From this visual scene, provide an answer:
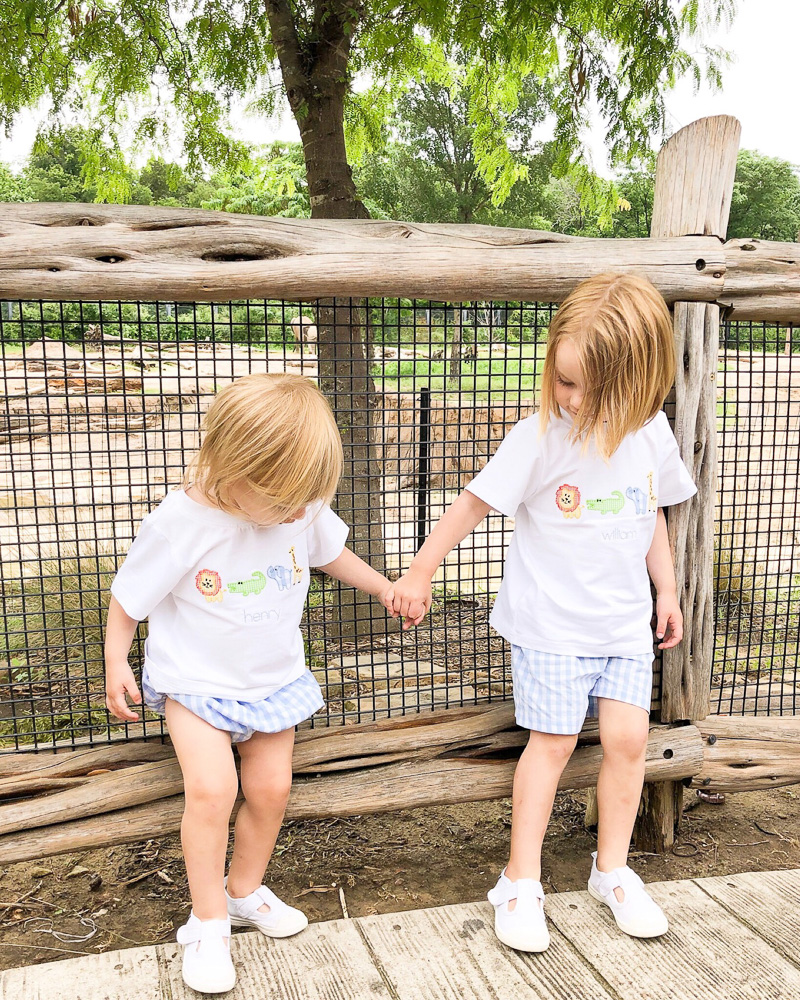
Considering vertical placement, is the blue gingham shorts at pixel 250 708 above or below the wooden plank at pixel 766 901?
above

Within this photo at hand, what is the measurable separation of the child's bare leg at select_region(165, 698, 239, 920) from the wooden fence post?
4.72 feet

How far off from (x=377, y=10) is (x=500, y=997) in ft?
14.0

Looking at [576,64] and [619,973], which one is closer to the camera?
[619,973]

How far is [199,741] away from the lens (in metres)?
1.87

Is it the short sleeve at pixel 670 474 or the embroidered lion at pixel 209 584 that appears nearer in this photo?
the embroidered lion at pixel 209 584

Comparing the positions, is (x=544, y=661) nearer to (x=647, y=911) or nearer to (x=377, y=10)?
(x=647, y=911)

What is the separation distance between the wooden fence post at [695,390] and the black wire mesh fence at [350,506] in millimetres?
209

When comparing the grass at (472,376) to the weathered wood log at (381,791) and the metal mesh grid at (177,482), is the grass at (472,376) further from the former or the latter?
the weathered wood log at (381,791)

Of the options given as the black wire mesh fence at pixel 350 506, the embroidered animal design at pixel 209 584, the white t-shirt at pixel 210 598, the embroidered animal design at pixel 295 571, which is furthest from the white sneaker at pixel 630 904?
the embroidered animal design at pixel 209 584

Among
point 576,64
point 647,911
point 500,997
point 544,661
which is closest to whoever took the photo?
point 500,997

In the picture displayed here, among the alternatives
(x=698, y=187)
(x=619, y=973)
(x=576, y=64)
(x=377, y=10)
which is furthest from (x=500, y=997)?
(x=576, y=64)

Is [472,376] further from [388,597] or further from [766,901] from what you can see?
[766,901]

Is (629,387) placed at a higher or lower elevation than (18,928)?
higher

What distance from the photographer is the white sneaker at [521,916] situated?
6.33 ft
